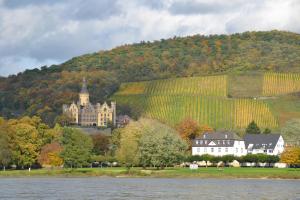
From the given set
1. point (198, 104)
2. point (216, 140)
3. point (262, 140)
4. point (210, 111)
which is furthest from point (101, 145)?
point (198, 104)

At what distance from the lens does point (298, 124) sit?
433ft

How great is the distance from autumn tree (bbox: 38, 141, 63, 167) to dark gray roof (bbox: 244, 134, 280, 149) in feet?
130

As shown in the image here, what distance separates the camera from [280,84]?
171 m

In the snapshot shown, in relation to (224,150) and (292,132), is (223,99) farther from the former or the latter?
(292,132)

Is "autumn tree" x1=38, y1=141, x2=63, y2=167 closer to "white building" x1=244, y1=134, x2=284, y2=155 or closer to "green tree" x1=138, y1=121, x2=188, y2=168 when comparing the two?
"green tree" x1=138, y1=121, x2=188, y2=168

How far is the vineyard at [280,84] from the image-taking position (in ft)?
554

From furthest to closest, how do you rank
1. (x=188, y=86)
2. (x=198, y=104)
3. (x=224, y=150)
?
(x=188, y=86) < (x=198, y=104) < (x=224, y=150)

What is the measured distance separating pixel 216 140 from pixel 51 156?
3689 cm

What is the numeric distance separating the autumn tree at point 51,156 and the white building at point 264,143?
1551 inches

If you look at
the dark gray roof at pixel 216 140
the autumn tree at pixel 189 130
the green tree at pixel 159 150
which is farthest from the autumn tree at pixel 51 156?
the dark gray roof at pixel 216 140

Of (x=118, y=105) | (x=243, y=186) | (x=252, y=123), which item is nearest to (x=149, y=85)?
(x=118, y=105)

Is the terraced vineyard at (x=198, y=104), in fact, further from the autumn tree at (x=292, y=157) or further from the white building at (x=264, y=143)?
the autumn tree at (x=292, y=157)

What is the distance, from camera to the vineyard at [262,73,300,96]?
16875 cm

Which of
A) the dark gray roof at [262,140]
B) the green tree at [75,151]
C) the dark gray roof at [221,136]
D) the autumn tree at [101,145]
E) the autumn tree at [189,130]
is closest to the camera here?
the green tree at [75,151]
